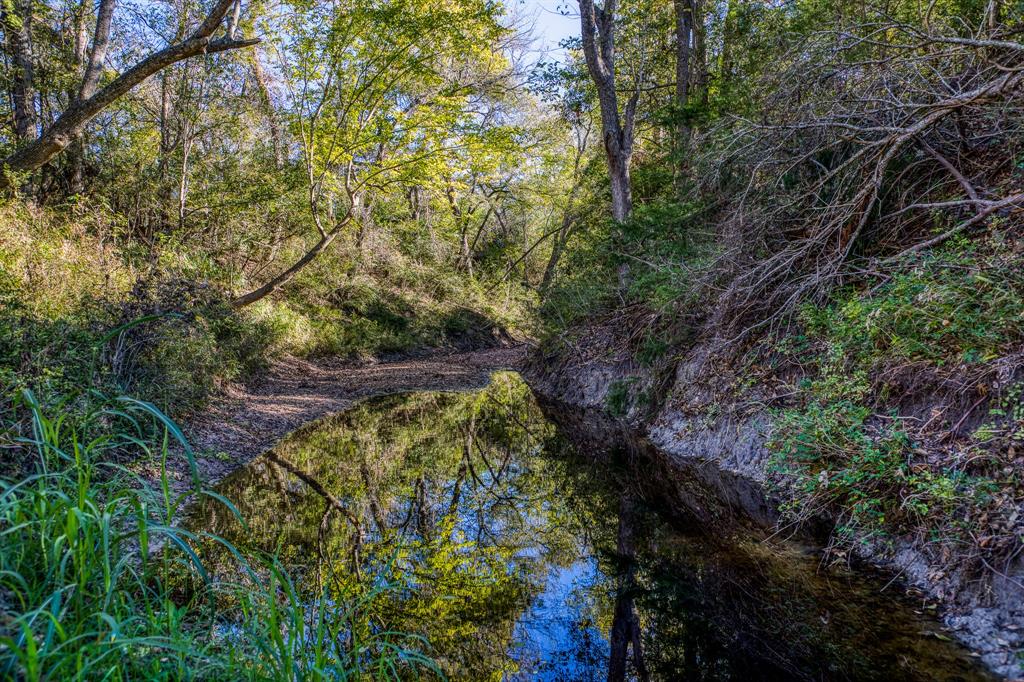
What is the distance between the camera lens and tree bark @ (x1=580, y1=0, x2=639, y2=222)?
1115 cm

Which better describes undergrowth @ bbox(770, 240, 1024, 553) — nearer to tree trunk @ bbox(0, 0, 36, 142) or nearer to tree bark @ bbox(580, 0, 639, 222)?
tree bark @ bbox(580, 0, 639, 222)

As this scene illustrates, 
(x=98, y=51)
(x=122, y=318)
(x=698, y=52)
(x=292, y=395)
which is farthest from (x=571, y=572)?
(x=698, y=52)

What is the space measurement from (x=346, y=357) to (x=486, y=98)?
12779mm

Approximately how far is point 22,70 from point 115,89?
12.4 feet

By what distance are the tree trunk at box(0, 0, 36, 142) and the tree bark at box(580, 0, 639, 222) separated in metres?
10.3

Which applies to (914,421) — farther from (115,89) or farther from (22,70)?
(22,70)

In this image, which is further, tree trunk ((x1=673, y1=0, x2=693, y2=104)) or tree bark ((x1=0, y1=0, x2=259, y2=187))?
tree trunk ((x1=673, y1=0, x2=693, y2=104))

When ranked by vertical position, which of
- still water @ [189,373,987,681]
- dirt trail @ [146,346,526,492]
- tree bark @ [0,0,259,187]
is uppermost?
tree bark @ [0,0,259,187]

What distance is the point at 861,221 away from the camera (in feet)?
18.6

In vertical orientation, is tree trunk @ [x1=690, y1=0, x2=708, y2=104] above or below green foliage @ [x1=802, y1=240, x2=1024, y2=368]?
above

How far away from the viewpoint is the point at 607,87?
445 inches

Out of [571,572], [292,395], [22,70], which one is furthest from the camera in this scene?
[292,395]

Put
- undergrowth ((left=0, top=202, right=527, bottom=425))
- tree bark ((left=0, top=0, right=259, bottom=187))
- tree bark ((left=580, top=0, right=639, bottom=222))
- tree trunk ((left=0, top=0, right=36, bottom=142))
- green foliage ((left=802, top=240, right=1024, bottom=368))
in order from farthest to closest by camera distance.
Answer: tree bark ((left=580, top=0, right=639, bottom=222))
tree trunk ((left=0, top=0, right=36, bottom=142))
tree bark ((left=0, top=0, right=259, bottom=187))
undergrowth ((left=0, top=202, right=527, bottom=425))
green foliage ((left=802, top=240, right=1024, bottom=368))

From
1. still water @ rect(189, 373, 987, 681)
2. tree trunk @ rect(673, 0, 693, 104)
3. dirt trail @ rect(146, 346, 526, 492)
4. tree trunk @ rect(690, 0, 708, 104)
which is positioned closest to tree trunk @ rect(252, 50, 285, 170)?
dirt trail @ rect(146, 346, 526, 492)
